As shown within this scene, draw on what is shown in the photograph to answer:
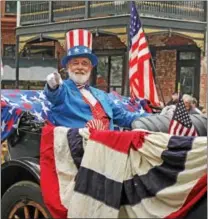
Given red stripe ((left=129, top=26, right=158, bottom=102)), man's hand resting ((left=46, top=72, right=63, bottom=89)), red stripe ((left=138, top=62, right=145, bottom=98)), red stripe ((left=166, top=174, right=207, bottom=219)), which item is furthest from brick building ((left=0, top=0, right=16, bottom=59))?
red stripe ((left=166, top=174, right=207, bottom=219))

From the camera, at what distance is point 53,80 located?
11.7 feet

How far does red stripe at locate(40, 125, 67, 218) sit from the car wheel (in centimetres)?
12

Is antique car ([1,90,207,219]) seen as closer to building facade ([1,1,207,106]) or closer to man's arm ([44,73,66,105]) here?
man's arm ([44,73,66,105])

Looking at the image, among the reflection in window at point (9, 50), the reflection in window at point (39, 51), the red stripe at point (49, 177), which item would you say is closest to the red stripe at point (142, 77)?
the red stripe at point (49, 177)

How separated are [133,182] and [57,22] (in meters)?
15.0

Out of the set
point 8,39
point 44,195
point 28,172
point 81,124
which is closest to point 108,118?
point 81,124

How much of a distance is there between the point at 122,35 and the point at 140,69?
25.9 feet

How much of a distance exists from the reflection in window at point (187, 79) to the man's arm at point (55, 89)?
12.3 meters

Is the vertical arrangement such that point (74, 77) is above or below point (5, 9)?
below

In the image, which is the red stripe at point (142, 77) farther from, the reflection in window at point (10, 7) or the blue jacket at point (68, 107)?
the reflection in window at point (10, 7)

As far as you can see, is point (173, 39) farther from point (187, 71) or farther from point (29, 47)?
point (29, 47)

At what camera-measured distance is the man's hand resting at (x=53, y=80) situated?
3538 mm

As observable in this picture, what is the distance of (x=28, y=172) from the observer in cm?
354

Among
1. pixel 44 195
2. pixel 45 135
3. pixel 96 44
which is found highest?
pixel 96 44
